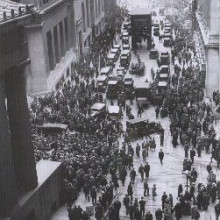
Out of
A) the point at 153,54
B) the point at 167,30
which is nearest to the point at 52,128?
the point at 153,54

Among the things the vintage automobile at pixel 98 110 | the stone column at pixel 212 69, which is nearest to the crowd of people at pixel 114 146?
the vintage automobile at pixel 98 110

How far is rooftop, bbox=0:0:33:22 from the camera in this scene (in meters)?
21.6

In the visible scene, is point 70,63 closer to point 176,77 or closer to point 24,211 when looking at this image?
point 176,77

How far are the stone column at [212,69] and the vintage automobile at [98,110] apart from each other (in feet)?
38.3

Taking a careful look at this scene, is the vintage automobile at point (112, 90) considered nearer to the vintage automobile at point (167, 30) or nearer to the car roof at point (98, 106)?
the car roof at point (98, 106)

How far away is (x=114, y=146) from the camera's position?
111 feet

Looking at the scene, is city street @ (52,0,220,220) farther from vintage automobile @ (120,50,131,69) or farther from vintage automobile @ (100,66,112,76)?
vintage automobile @ (120,50,131,69)

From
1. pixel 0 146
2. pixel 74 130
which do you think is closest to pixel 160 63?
pixel 74 130

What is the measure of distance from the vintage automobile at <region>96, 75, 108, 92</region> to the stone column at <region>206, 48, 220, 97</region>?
10023mm

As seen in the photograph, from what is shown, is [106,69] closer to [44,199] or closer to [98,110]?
[98,110]

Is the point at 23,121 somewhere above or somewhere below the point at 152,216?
above

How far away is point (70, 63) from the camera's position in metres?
58.4

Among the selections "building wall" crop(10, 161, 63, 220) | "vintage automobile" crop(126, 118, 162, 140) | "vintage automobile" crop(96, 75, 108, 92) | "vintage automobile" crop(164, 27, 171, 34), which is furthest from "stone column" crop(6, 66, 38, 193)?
"vintage automobile" crop(164, 27, 171, 34)

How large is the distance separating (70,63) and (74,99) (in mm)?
15697
